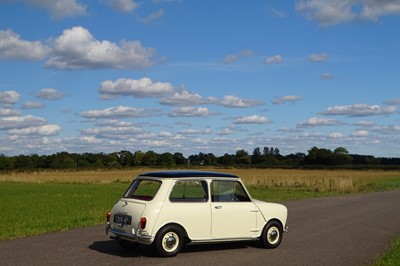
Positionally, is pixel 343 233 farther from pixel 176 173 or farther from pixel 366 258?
pixel 176 173

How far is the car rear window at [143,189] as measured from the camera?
397 inches

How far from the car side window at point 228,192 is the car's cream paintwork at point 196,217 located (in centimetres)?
10

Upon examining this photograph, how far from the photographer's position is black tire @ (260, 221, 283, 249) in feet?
36.2

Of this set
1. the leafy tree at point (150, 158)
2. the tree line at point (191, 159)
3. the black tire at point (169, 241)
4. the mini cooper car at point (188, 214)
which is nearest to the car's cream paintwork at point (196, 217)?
the mini cooper car at point (188, 214)

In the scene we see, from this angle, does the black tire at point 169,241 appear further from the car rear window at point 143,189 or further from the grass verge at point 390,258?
the grass verge at point 390,258

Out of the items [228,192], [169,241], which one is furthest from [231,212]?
[169,241]

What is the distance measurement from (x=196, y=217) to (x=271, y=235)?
1922 millimetres

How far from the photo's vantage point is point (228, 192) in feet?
35.4

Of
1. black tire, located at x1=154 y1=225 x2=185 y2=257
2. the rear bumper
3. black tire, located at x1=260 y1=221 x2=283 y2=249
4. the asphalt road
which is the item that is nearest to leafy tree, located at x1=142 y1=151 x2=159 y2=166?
the asphalt road

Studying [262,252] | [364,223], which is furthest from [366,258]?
[364,223]

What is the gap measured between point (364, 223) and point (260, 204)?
21.7 feet

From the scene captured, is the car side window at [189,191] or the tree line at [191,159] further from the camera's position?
the tree line at [191,159]

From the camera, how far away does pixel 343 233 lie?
13852 millimetres

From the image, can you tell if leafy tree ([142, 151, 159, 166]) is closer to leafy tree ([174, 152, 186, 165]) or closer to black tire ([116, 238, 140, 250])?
leafy tree ([174, 152, 186, 165])
